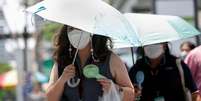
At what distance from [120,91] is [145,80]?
1.44m

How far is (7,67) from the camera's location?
1305 inches

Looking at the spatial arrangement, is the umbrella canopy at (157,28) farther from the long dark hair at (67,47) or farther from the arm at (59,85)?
the arm at (59,85)

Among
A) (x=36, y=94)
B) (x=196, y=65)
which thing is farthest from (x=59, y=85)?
(x=36, y=94)

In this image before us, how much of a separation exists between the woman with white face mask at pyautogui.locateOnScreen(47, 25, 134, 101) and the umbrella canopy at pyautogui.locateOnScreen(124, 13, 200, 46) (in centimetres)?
104

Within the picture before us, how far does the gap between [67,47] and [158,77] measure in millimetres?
1565

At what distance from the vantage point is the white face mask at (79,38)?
17.4 ft

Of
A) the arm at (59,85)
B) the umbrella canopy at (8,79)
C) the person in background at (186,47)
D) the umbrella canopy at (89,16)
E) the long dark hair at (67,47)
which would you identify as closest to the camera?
the umbrella canopy at (89,16)

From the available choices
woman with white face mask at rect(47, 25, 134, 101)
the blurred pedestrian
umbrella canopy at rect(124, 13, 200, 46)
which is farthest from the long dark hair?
the blurred pedestrian

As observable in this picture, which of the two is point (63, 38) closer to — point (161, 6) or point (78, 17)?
point (78, 17)

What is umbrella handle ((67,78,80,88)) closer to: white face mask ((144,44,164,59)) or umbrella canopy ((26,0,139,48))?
umbrella canopy ((26,0,139,48))

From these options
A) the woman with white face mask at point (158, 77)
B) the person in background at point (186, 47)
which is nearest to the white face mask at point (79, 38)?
the woman with white face mask at point (158, 77)

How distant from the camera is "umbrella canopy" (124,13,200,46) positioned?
6480 millimetres

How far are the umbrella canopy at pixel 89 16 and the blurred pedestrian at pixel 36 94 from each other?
16.5 metres

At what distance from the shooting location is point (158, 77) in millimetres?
6793
